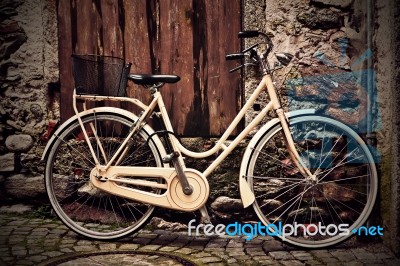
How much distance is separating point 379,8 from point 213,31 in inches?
54.3

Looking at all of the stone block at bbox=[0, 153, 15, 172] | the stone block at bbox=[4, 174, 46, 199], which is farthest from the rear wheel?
the stone block at bbox=[0, 153, 15, 172]

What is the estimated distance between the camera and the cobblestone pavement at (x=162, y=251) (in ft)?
11.1

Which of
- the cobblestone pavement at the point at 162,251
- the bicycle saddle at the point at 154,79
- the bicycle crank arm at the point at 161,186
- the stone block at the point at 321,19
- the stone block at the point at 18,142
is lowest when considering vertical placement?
the cobblestone pavement at the point at 162,251

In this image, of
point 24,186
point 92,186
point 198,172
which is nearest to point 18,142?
point 24,186

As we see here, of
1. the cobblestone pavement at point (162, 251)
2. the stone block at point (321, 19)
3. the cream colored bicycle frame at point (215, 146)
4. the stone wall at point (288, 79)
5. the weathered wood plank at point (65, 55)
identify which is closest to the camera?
the cobblestone pavement at point (162, 251)

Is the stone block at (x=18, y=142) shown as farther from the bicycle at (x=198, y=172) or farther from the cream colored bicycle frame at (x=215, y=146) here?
the cream colored bicycle frame at (x=215, y=146)

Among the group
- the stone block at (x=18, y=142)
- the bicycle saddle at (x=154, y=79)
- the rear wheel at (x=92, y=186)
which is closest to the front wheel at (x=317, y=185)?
the bicycle saddle at (x=154, y=79)

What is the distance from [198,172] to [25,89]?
6.54ft

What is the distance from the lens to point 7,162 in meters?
4.57

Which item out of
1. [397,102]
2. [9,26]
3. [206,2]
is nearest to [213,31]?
[206,2]

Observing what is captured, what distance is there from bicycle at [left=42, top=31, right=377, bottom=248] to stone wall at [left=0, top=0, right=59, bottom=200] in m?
0.33

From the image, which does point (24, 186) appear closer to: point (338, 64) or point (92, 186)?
point (92, 186)

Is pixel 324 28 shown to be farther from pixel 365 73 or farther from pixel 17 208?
pixel 17 208

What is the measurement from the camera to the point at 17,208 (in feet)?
14.9
